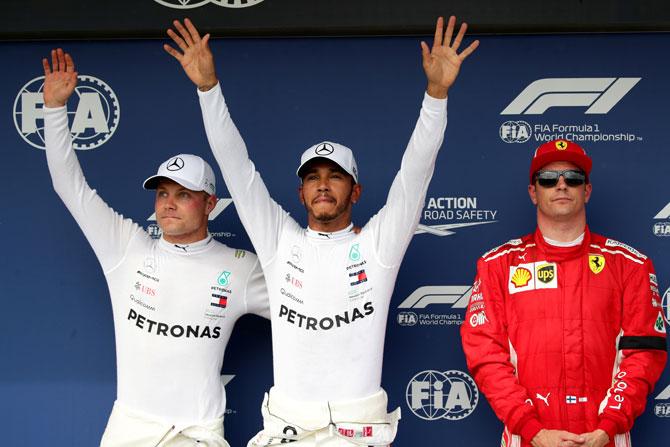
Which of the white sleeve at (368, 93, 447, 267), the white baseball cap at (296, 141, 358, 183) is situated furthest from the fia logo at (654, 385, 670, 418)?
the white baseball cap at (296, 141, 358, 183)

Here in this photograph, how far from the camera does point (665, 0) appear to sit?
343 centimetres

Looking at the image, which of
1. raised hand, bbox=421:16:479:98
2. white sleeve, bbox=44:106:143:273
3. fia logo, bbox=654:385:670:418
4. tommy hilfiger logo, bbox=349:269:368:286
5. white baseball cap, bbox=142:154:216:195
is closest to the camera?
raised hand, bbox=421:16:479:98

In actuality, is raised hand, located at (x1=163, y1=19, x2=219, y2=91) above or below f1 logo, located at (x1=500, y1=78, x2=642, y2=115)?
below

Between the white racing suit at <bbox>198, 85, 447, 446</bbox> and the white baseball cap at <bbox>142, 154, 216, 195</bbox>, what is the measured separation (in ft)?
0.97

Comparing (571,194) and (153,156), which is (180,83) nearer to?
(153,156)

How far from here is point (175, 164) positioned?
3.18 metres

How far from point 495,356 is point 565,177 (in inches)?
26.6

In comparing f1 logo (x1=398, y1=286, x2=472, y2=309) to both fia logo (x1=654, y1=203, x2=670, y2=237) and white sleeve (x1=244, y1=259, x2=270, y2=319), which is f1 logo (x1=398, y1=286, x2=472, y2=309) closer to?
white sleeve (x1=244, y1=259, x2=270, y2=319)

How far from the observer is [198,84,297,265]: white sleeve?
2.78m

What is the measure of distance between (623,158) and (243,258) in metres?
1.64

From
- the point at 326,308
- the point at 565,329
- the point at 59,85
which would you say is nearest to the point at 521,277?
the point at 565,329

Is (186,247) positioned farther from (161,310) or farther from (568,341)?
(568,341)

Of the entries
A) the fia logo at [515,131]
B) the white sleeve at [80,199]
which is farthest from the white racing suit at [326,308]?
the fia logo at [515,131]

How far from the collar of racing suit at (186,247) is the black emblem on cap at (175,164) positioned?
0.93 feet
